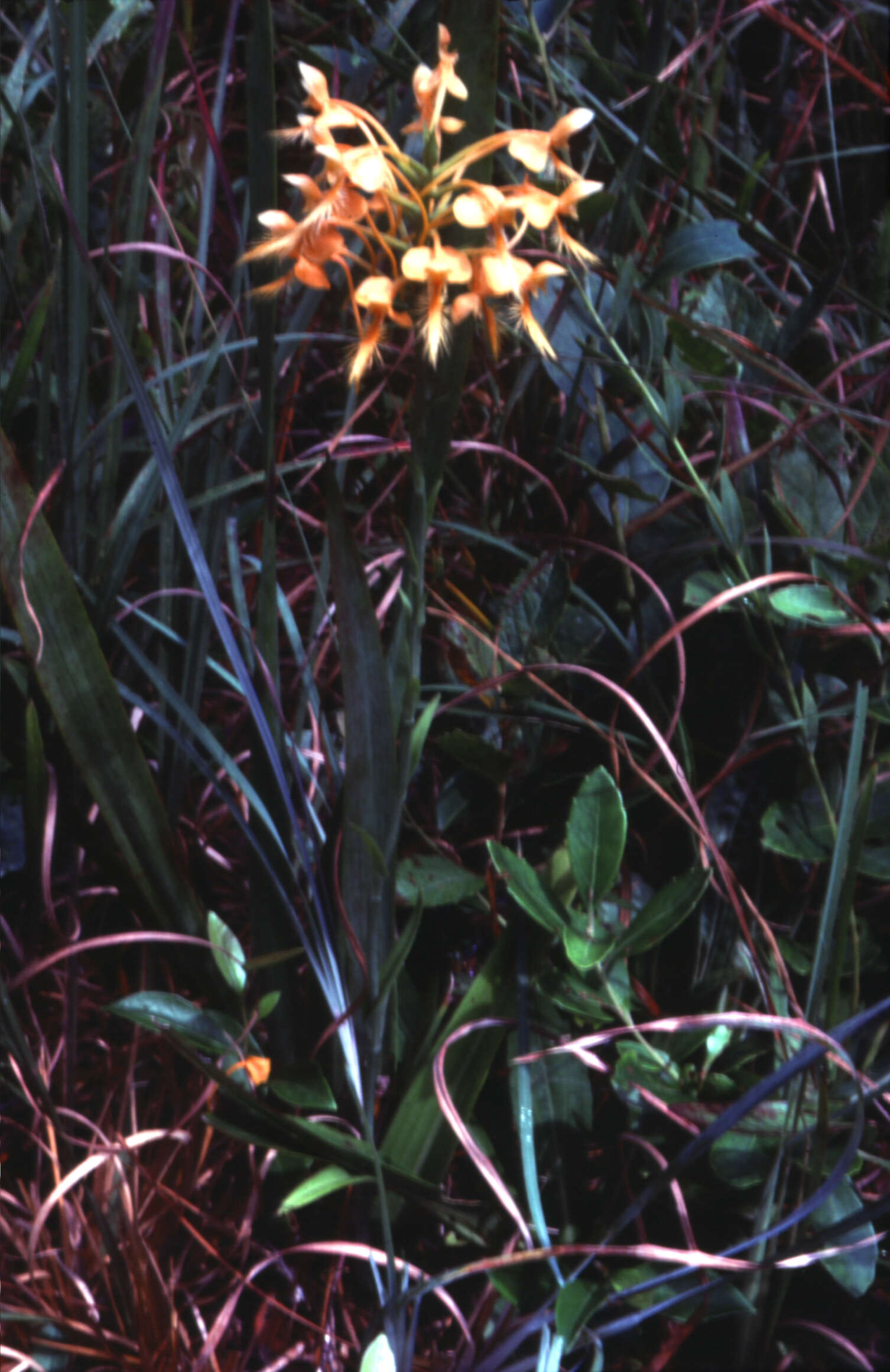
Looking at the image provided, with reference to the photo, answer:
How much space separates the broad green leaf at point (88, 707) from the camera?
20.3 inches

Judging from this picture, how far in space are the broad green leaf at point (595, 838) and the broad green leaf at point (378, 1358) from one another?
24 cm

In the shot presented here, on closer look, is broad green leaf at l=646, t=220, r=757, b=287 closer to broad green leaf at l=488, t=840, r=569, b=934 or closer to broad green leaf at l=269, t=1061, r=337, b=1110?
broad green leaf at l=488, t=840, r=569, b=934

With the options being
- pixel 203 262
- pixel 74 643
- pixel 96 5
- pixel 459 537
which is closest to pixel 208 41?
pixel 96 5

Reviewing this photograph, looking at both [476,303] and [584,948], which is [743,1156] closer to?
[584,948]

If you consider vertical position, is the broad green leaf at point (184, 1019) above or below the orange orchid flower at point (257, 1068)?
above

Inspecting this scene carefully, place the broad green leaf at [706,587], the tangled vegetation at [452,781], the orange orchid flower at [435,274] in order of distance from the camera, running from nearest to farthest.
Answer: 1. the orange orchid flower at [435,274]
2. the tangled vegetation at [452,781]
3. the broad green leaf at [706,587]

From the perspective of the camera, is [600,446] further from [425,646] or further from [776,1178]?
[776,1178]

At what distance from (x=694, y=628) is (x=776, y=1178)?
1.11 ft

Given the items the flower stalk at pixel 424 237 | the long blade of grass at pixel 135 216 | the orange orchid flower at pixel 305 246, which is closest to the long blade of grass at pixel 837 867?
the flower stalk at pixel 424 237

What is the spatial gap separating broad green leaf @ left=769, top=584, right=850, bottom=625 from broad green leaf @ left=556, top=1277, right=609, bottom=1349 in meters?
0.37

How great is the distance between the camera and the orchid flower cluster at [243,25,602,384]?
1.23 ft

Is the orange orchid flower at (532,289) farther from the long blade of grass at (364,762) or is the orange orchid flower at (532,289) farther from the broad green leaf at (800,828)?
the broad green leaf at (800,828)

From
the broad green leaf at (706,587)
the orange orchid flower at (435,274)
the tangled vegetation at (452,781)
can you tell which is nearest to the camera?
the orange orchid flower at (435,274)

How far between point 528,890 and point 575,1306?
7.7 inches
